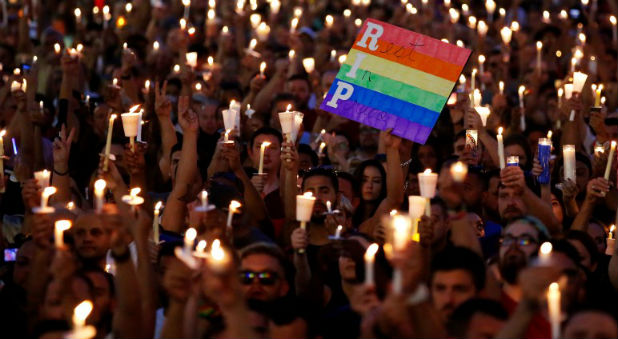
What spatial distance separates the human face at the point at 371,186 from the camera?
8.12m

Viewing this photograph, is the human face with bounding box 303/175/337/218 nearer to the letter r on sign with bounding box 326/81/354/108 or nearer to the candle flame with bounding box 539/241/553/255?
the letter r on sign with bounding box 326/81/354/108

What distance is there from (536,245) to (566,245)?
0.69 ft

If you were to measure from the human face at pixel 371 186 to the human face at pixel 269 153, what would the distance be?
649 mm

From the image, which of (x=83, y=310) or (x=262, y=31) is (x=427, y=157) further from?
(x=83, y=310)

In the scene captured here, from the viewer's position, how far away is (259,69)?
11375 mm

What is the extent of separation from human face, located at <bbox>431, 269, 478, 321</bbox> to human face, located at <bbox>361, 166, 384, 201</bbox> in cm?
293

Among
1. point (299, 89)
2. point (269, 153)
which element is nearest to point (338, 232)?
point (269, 153)

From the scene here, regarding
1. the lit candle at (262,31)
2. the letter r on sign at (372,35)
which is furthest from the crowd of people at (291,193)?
the letter r on sign at (372,35)

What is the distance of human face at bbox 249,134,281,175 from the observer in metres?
8.34

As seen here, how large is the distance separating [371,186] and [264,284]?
252 cm

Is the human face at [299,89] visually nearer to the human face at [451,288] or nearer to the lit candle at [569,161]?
the lit candle at [569,161]

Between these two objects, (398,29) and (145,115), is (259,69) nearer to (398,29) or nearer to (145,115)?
(145,115)

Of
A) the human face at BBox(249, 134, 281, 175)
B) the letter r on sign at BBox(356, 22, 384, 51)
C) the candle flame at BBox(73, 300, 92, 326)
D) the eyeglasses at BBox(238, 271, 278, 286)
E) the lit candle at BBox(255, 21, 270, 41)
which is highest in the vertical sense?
the lit candle at BBox(255, 21, 270, 41)

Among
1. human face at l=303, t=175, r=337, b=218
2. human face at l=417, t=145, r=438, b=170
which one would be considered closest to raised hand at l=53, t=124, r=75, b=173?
human face at l=303, t=175, r=337, b=218
